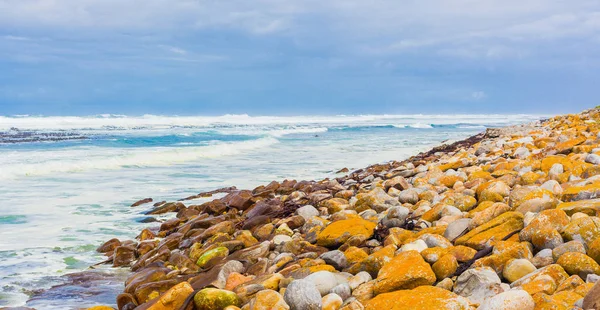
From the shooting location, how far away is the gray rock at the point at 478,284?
2549 millimetres

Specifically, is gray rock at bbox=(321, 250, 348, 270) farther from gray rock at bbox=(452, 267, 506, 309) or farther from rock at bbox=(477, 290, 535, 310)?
rock at bbox=(477, 290, 535, 310)

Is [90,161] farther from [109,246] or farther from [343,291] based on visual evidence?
[343,291]

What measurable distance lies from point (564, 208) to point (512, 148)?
199 inches

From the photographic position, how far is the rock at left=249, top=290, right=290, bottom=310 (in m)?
2.69

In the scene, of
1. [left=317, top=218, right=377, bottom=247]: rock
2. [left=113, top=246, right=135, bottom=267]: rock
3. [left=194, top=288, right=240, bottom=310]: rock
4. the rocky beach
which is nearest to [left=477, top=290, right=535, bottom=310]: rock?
the rocky beach

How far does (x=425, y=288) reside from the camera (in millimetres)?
2568

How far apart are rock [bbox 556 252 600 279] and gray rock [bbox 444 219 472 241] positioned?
0.91 m

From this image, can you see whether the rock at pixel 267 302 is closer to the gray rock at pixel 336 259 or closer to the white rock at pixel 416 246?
the gray rock at pixel 336 259

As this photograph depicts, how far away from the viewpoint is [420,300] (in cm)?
243

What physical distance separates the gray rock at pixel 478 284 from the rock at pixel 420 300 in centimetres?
19

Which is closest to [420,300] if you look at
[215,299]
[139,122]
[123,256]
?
[215,299]

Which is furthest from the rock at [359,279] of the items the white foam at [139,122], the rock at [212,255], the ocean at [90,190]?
the white foam at [139,122]

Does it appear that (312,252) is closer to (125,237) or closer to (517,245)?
(517,245)

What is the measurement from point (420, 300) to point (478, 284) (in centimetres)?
37
